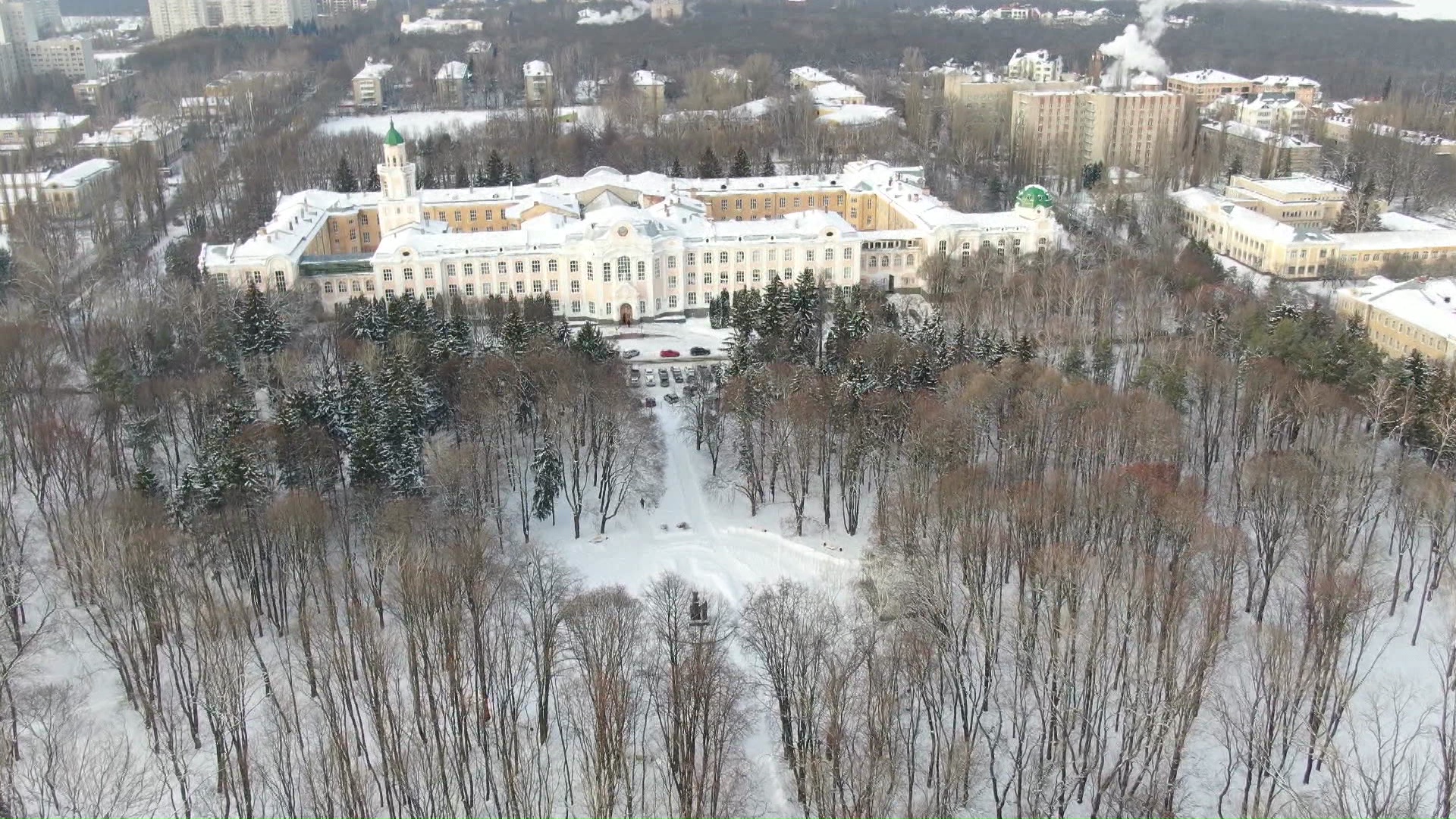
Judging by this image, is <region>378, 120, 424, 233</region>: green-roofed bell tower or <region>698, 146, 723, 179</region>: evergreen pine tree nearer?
<region>378, 120, 424, 233</region>: green-roofed bell tower

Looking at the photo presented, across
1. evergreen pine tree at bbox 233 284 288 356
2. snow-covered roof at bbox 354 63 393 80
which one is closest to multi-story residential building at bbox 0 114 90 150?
snow-covered roof at bbox 354 63 393 80

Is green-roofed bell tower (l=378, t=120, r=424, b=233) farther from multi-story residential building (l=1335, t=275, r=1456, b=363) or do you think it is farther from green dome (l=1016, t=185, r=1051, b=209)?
multi-story residential building (l=1335, t=275, r=1456, b=363)

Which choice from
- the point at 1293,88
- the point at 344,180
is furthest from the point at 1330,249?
the point at 344,180

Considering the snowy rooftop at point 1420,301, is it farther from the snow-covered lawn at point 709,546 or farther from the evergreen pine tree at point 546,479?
the evergreen pine tree at point 546,479

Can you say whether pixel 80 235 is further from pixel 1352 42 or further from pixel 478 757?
pixel 1352 42

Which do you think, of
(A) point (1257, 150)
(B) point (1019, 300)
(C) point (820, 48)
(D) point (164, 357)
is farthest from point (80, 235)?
(C) point (820, 48)

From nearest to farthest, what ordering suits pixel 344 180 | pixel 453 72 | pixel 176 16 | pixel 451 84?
pixel 344 180 < pixel 451 84 < pixel 453 72 < pixel 176 16

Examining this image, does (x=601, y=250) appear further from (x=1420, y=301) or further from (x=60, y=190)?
(x=60, y=190)
